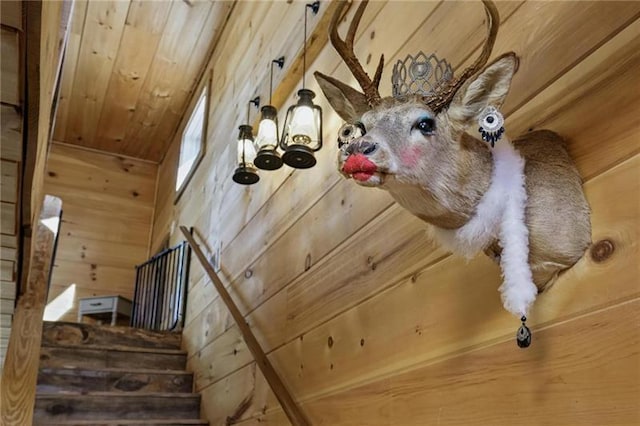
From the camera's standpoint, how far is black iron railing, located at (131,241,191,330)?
4141mm

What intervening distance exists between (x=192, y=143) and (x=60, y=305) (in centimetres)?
202

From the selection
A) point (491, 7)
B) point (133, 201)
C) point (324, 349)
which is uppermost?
point (133, 201)

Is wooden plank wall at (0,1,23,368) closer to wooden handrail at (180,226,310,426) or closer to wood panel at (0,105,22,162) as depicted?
wood panel at (0,105,22,162)

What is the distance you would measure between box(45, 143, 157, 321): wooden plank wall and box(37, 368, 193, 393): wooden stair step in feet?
7.59

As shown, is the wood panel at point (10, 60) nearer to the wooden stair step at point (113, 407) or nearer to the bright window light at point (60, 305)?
the wooden stair step at point (113, 407)

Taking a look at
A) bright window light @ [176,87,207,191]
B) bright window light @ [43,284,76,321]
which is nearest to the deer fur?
bright window light @ [176,87,207,191]

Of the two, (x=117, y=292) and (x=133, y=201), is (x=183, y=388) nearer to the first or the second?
(x=117, y=292)

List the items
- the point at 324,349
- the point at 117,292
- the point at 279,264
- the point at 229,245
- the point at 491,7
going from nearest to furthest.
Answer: the point at 491,7 < the point at 324,349 < the point at 279,264 < the point at 229,245 < the point at 117,292

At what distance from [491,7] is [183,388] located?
3119 mm

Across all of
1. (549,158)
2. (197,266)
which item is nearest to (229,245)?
(197,266)

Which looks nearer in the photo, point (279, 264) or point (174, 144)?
point (279, 264)

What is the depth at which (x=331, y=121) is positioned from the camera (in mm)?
2062

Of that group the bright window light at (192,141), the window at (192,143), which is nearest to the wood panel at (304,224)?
the window at (192,143)

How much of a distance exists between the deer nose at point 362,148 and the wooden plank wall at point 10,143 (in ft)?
1.72
